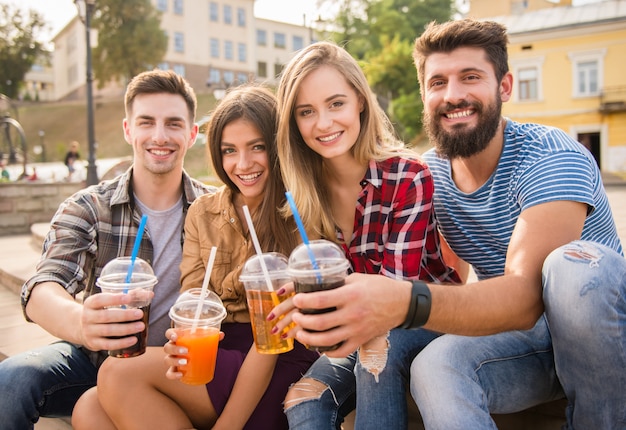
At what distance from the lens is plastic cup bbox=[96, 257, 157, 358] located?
1.98 m

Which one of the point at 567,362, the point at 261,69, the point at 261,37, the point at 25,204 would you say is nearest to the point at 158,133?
the point at 567,362

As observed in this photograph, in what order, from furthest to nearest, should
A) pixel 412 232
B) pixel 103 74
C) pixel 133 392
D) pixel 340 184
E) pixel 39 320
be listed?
pixel 103 74 → pixel 340 184 → pixel 39 320 → pixel 412 232 → pixel 133 392

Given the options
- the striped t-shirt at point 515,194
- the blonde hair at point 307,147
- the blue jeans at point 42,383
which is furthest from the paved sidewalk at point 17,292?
the striped t-shirt at point 515,194

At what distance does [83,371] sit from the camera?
2592 millimetres

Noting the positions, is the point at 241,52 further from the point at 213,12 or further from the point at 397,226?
the point at 397,226

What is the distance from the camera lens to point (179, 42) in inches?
1841

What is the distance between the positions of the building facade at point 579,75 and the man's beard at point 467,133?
23581 mm

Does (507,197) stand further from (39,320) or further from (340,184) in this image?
(39,320)

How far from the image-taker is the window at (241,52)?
5034 cm

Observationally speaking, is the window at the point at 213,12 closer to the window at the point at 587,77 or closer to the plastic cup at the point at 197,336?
the window at the point at 587,77

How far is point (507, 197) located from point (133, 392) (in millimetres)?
1748

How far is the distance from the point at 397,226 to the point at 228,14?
5122cm

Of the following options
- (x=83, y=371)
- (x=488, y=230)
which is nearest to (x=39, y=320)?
(x=83, y=371)

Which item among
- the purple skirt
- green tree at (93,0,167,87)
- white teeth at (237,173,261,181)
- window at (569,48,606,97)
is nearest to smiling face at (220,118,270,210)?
white teeth at (237,173,261,181)
